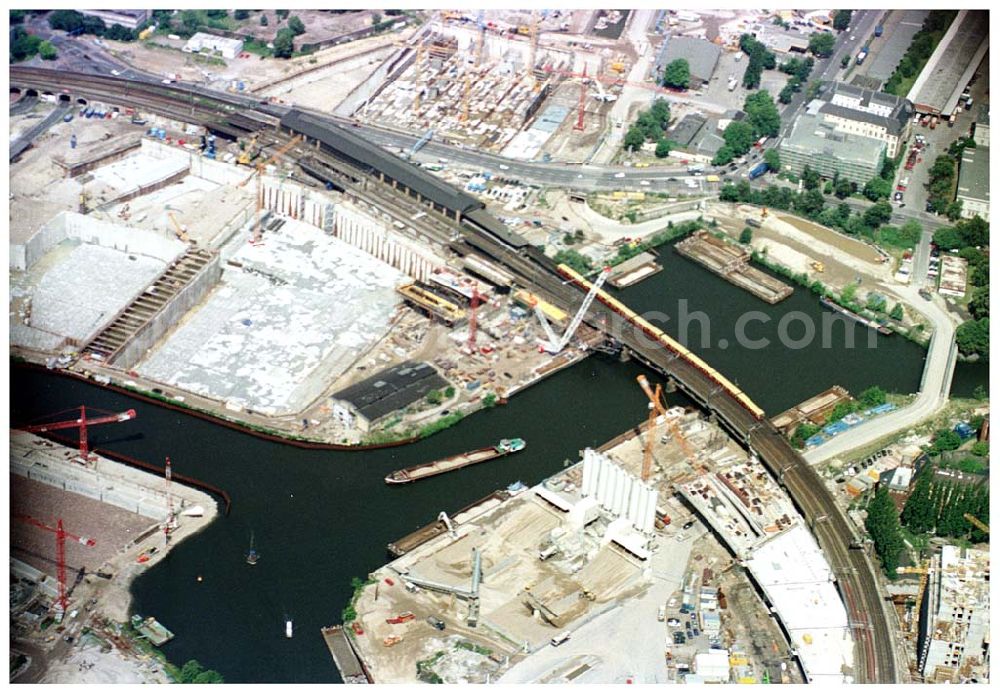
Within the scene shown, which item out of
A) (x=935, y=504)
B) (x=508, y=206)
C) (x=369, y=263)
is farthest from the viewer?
(x=508, y=206)

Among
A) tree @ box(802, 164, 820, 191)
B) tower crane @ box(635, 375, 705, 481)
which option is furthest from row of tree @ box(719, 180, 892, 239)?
tower crane @ box(635, 375, 705, 481)

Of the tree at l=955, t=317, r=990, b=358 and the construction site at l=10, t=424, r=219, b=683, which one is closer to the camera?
the construction site at l=10, t=424, r=219, b=683

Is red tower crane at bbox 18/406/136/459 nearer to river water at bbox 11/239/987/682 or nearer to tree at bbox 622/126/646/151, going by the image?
river water at bbox 11/239/987/682

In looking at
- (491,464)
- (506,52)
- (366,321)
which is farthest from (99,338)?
(506,52)

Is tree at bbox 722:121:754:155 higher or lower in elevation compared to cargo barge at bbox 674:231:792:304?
higher

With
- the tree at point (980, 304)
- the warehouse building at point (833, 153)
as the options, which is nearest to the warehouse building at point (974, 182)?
the warehouse building at point (833, 153)

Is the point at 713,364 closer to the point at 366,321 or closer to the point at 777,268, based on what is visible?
the point at 777,268

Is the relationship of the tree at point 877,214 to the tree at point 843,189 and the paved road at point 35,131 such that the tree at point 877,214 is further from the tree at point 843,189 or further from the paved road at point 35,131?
the paved road at point 35,131
